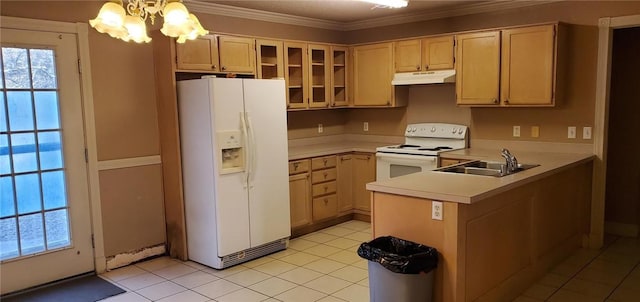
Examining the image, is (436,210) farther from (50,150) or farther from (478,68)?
(50,150)

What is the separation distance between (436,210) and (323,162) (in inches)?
101

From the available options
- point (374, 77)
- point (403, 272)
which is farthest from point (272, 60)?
point (403, 272)

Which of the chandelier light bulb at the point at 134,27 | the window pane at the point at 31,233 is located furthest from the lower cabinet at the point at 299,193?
the chandelier light bulb at the point at 134,27

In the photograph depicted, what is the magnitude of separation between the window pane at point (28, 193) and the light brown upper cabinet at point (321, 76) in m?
2.95

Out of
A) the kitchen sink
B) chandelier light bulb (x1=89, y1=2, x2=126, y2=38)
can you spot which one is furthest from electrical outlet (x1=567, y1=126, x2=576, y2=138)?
chandelier light bulb (x1=89, y1=2, x2=126, y2=38)

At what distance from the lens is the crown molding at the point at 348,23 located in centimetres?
487

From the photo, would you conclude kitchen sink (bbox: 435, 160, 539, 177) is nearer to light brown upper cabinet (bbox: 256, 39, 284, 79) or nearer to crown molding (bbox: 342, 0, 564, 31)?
crown molding (bbox: 342, 0, 564, 31)

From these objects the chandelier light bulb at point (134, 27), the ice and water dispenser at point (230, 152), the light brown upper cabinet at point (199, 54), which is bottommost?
the ice and water dispenser at point (230, 152)

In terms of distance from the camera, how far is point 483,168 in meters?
4.19

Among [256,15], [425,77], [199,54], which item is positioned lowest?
[425,77]

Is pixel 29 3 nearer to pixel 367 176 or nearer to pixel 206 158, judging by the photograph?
pixel 206 158

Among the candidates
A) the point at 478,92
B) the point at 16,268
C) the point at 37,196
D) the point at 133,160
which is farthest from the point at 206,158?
the point at 478,92

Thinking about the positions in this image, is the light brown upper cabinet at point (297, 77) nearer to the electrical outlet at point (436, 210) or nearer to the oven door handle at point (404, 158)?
the oven door handle at point (404, 158)

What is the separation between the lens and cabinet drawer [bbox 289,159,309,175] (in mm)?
5047
